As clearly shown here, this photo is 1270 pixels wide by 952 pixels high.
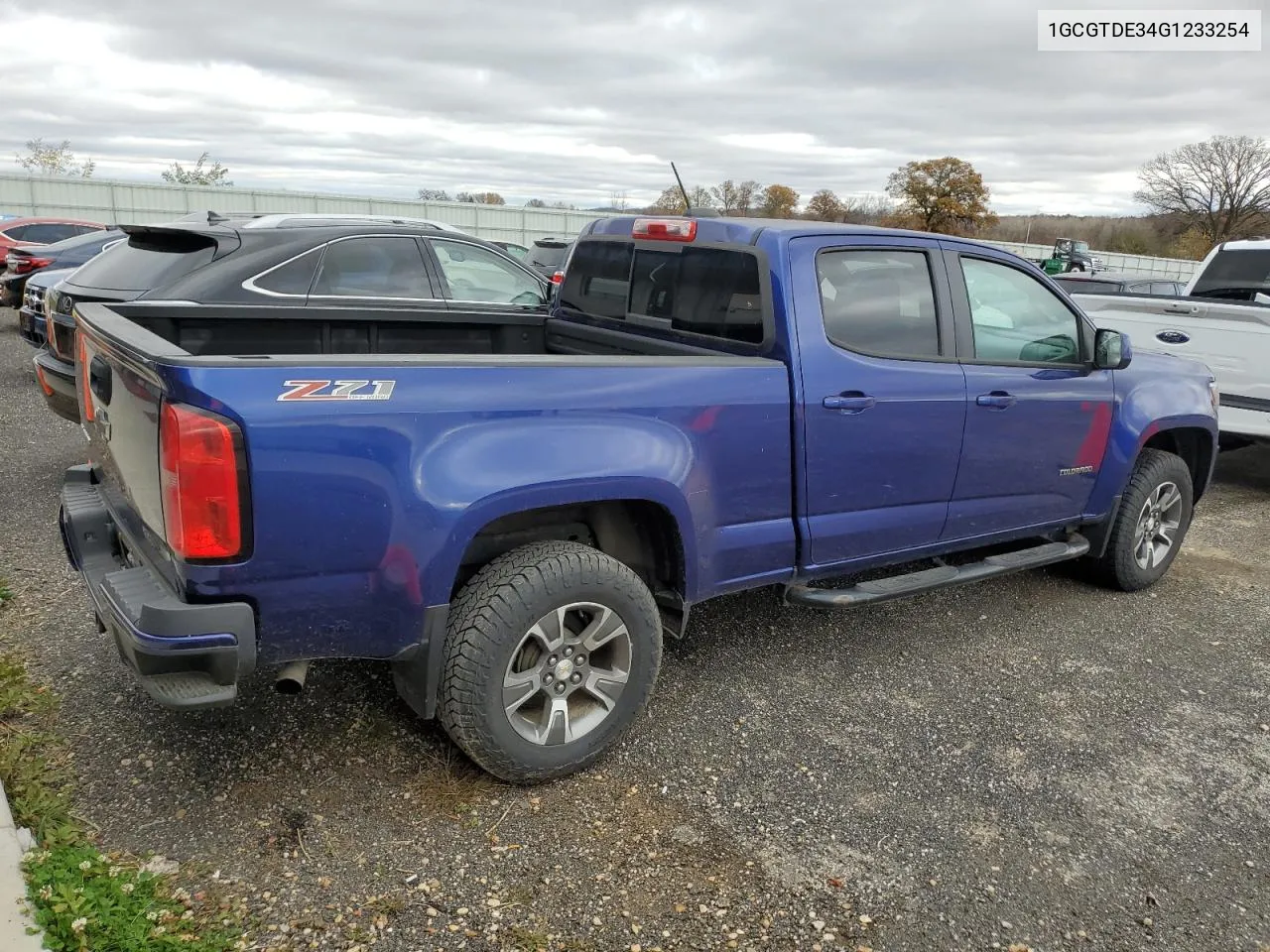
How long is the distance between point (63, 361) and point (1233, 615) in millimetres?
6641

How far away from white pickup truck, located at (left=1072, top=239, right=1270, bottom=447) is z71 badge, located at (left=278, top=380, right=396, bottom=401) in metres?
5.92

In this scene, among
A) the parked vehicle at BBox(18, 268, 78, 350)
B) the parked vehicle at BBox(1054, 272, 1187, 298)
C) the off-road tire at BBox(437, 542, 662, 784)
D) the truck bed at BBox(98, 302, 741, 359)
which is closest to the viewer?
the off-road tire at BBox(437, 542, 662, 784)

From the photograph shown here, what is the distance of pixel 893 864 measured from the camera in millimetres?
2859

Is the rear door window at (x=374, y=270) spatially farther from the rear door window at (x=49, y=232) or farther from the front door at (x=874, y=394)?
the rear door window at (x=49, y=232)

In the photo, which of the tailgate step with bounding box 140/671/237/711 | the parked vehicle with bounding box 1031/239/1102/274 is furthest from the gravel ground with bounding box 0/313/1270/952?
the parked vehicle with bounding box 1031/239/1102/274

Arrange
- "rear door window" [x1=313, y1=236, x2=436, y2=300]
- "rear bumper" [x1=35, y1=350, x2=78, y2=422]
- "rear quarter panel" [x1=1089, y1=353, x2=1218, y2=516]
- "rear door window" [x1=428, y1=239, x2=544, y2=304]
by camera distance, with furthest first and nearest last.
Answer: "rear door window" [x1=428, y1=239, x2=544, y2=304] < "rear door window" [x1=313, y1=236, x2=436, y2=300] < "rear bumper" [x1=35, y1=350, x2=78, y2=422] < "rear quarter panel" [x1=1089, y1=353, x2=1218, y2=516]

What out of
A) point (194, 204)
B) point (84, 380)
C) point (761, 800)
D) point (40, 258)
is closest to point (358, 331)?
point (84, 380)

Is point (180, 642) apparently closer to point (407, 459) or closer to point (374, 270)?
point (407, 459)

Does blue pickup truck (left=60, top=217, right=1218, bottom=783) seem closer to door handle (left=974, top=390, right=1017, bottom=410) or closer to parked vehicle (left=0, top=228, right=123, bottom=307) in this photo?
door handle (left=974, top=390, right=1017, bottom=410)

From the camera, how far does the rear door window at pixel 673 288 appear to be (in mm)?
3680

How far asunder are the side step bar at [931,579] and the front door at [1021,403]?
14 centimetres

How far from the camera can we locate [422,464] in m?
2.67

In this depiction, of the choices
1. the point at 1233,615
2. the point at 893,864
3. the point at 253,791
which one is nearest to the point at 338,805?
the point at 253,791

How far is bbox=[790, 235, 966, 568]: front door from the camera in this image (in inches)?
142
